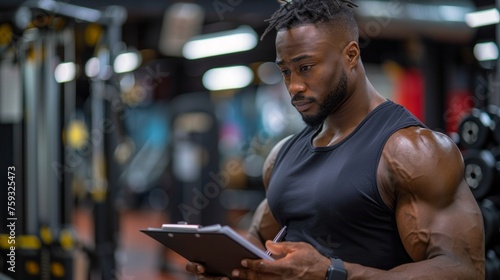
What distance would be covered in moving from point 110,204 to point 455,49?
5229mm

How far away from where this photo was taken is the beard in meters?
1.91

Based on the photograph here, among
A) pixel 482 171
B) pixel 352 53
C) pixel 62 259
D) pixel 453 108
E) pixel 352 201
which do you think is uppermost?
pixel 352 53

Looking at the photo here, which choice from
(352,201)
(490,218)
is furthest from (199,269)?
(490,218)

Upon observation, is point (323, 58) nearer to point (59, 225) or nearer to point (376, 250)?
point (376, 250)

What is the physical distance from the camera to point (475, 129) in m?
3.69

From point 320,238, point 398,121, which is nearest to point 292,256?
point 320,238

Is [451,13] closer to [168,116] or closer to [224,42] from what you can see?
[168,116]

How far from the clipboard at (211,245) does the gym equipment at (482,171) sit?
2.12 m

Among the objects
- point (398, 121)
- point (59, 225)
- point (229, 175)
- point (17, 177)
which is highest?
point (398, 121)

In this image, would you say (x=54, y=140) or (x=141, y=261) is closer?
(x=54, y=140)

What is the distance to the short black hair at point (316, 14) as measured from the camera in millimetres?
1917

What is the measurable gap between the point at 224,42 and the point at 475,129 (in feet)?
21.9

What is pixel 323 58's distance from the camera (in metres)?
1.88

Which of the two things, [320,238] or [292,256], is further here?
[320,238]
